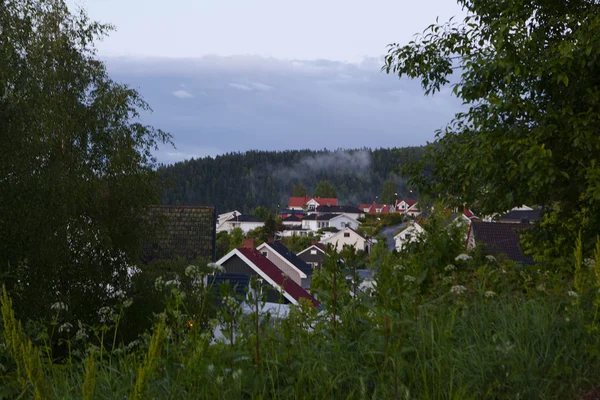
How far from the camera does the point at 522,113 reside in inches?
371

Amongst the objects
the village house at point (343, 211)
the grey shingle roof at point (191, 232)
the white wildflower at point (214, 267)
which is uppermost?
the white wildflower at point (214, 267)

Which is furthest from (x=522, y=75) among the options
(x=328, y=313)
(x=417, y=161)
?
(x=328, y=313)

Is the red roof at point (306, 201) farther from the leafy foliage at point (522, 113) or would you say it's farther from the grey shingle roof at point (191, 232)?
the leafy foliage at point (522, 113)

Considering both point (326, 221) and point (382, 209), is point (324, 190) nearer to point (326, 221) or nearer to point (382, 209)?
point (382, 209)

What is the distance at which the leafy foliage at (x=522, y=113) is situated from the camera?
8336 mm

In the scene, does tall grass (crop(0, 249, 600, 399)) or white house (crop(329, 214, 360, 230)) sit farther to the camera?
white house (crop(329, 214, 360, 230))

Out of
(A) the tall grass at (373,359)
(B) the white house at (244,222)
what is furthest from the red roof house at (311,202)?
(A) the tall grass at (373,359)

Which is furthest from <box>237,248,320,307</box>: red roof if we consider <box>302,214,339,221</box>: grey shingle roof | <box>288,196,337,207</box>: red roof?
<box>288,196,337,207</box>: red roof

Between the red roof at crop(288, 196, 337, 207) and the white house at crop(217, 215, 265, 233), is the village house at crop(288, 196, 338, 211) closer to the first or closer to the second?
the red roof at crop(288, 196, 337, 207)

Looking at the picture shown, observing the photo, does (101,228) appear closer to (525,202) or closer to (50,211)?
(50,211)

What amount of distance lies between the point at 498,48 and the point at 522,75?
0.52 meters

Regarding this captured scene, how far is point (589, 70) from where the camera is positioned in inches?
351

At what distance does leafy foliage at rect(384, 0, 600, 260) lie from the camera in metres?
8.34

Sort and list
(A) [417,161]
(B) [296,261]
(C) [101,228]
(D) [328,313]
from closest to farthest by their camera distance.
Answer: (D) [328,313]
(A) [417,161]
(C) [101,228]
(B) [296,261]
